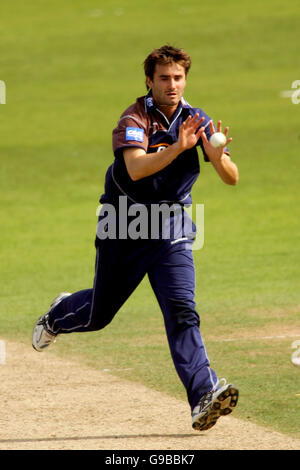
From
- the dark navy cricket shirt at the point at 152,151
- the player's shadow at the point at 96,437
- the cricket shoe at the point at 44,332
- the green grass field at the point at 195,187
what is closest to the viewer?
the player's shadow at the point at 96,437

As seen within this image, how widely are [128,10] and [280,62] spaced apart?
319 inches

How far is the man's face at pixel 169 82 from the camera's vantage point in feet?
21.7

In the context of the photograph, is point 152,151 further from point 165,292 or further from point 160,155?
point 165,292

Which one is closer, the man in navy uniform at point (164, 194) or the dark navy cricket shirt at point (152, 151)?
the man in navy uniform at point (164, 194)

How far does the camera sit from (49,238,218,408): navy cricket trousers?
21.0ft

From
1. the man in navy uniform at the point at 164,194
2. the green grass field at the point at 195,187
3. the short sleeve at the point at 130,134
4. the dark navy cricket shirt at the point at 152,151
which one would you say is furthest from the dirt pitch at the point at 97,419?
the short sleeve at the point at 130,134

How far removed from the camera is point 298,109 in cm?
2472

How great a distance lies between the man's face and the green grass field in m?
2.16

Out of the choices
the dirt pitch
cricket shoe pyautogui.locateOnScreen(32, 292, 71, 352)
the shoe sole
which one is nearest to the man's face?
cricket shoe pyautogui.locateOnScreen(32, 292, 71, 352)

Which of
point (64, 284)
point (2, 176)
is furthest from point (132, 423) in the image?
point (2, 176)

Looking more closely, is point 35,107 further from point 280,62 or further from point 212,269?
point 212,269

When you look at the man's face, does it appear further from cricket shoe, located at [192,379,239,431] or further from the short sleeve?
cricket shoe, located at [192,379,239,431]

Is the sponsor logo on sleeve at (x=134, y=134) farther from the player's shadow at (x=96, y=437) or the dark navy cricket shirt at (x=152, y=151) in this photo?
the player's shadow at (x=96, y=437)
